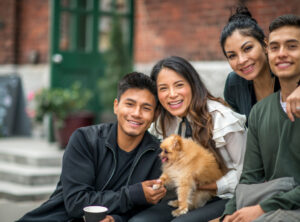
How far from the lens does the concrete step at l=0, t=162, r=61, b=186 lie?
20.7ft

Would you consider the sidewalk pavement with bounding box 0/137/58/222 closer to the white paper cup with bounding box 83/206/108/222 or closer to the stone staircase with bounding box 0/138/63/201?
the stone staircase with bounding box 0/138/63/201

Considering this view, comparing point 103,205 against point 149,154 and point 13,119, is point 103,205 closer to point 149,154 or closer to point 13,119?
point 149,154

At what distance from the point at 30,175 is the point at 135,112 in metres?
3.69

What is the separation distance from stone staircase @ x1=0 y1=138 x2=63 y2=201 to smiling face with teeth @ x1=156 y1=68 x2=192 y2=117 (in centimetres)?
354

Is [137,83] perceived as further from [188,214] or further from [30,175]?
[30,175]

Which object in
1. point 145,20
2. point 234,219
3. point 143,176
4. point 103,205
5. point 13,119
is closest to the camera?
point 234,219

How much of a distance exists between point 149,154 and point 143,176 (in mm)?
185

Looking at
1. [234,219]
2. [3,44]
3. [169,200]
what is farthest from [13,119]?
[234,219]

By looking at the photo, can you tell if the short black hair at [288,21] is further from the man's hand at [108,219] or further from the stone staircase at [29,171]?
the stone staircase at [29,171]

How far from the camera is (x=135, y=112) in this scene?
3.14 meters

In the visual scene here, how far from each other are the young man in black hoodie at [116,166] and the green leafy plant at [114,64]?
4515 millimetres

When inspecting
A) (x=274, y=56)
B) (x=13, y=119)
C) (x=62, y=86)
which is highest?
(x=274, y=56)

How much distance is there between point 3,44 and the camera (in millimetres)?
9719

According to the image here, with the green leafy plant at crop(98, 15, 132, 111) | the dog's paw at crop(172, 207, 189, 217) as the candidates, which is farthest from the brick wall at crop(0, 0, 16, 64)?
the dog's paw at crop(172, 207, 189, 217)
